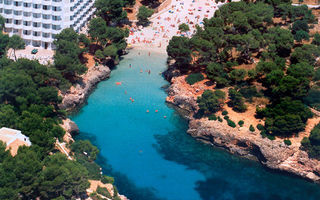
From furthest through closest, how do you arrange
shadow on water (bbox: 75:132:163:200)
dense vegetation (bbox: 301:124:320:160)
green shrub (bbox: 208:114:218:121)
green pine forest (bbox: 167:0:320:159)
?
green shrub (bbox: 208:114:218:121) → green pine forest (bbox: 167:0:320:159) → dense vegetation (bbox: 301:124:320:160) → shadow on water (bbox: 75:132:163:200)

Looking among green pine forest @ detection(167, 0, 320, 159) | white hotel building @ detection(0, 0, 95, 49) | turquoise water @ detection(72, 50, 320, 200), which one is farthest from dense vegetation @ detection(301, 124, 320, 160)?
white hotel building @ detection(0, 0, 95, 49)

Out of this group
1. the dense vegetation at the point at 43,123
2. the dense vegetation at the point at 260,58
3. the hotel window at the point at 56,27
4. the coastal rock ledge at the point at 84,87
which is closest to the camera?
the dense vegetation at the point at 43,123

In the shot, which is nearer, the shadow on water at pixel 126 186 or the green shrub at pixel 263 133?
the shadow on water at pixel 126 186

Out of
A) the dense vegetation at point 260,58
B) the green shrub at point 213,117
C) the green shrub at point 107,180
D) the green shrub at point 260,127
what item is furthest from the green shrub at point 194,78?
the green shrub at point 107,180

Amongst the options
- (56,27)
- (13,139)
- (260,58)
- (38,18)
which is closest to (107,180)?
(13,139)

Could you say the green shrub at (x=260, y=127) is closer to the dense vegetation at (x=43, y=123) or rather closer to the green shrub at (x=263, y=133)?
the green shrub at (x=263, y=133)

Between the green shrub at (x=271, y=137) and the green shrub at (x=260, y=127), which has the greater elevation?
the green shrub at (x=260, y=127)

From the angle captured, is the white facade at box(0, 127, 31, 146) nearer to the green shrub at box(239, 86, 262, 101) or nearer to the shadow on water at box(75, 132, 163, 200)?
the shadow on water at box(75, 132, 163, 200)
